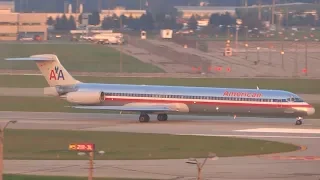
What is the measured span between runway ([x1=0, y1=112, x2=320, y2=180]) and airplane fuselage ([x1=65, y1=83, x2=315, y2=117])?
90 centimetres

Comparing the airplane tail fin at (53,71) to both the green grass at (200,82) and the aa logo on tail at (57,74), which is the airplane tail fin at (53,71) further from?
the green grass at (200,82)

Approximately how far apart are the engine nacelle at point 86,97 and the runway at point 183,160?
1225mm

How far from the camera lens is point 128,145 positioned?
5334 centimetres

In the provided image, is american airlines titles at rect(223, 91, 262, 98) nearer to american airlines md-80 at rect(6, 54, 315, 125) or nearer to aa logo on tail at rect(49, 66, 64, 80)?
american airlines md-80 at rect(6, 54, 315, 125)

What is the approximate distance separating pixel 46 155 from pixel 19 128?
40.6 feet

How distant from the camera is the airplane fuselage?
64.9 metres

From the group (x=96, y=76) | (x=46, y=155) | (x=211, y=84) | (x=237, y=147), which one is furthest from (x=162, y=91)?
(x=96, y=76)

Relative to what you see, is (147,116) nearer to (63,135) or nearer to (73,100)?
(73,100)

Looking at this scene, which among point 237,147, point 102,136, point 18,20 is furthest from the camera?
point 18,20

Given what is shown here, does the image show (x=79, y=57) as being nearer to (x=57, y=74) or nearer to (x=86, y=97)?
(x=57, y=74)

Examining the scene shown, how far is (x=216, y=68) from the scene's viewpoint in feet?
388

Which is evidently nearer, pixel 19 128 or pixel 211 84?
pixel 19 128

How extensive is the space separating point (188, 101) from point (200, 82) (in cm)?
3453

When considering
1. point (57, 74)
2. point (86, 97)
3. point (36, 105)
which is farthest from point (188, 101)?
point (36, 105)
